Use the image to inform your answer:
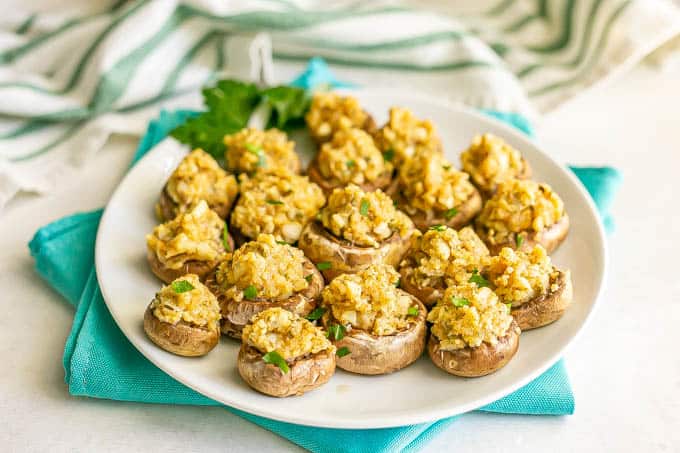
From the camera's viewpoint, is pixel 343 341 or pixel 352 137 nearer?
pixel 343 341

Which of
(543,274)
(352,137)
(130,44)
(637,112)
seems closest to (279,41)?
(130,44)

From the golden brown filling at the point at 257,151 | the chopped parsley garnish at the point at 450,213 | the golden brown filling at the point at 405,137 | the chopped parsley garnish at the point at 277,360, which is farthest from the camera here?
the golden brown filling at the point at 405,137

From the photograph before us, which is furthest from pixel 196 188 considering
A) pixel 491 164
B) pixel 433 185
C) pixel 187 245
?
pixel 491 164

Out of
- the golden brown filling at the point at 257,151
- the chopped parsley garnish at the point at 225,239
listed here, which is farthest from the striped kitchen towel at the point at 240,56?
the chopped parsley garnish at the point at 225,239

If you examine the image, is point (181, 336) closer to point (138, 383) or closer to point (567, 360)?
point (138, 383)

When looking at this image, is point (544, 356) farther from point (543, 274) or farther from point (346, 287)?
point (346, 287)

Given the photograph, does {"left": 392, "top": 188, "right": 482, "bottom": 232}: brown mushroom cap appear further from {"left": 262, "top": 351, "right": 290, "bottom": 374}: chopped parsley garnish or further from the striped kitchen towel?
the striped kitchen towel

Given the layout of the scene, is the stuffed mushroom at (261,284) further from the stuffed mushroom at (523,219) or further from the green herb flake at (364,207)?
the stuffed mushroom at (523,219)
